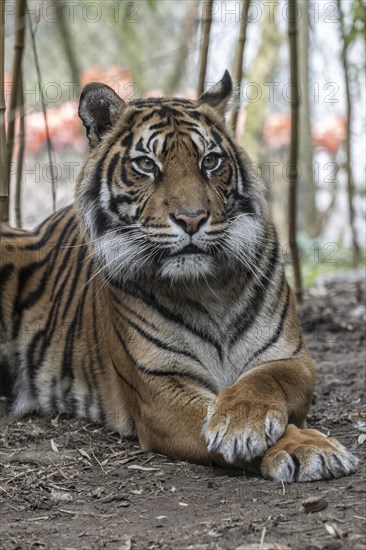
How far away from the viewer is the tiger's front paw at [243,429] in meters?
2.81

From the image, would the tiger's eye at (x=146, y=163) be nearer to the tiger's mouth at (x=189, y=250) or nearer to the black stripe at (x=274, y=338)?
the tiger's mouth at (x=189, y=250)

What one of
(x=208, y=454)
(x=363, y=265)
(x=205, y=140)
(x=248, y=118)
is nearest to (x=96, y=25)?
(x=248, y=118)

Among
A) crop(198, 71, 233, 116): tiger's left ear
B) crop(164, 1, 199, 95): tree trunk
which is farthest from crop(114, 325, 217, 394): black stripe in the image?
crop(164, 1, 199, 95): tree trunk

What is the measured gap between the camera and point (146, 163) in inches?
131

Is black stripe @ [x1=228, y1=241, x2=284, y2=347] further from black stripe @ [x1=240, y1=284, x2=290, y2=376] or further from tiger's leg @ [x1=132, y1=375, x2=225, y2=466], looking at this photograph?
tiger's leg @ [x1=132, y1=375, x2=225, y2=466]

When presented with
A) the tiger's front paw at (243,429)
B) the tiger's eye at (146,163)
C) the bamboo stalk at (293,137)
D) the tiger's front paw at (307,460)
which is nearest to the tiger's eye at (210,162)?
the tiger's eye at (146,163)

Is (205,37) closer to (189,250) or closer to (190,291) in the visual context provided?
(190,291)

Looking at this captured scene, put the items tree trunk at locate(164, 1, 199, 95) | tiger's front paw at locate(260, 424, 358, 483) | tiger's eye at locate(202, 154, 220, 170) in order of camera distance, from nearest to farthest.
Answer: tiger's front paw at locate(260, 424, 358, 483) → tiger's eye at locate(202, 154, 220, 170) → tree trunk at locate(164, 1, 199, 95)

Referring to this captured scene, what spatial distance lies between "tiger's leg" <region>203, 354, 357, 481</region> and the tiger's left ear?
1164 millimetres

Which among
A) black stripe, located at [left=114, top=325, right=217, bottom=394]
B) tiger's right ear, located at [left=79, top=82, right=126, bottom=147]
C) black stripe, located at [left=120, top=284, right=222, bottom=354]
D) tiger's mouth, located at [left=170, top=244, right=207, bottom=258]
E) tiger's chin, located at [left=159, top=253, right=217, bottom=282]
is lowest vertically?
black stripe, located at [left=114, top=325, right=217, bottom=394]

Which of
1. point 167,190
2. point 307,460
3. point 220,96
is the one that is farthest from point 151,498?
point 220,96

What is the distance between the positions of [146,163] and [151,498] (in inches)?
48.9

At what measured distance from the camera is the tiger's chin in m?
3.11

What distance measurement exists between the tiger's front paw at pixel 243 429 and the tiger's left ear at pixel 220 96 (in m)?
1.33
